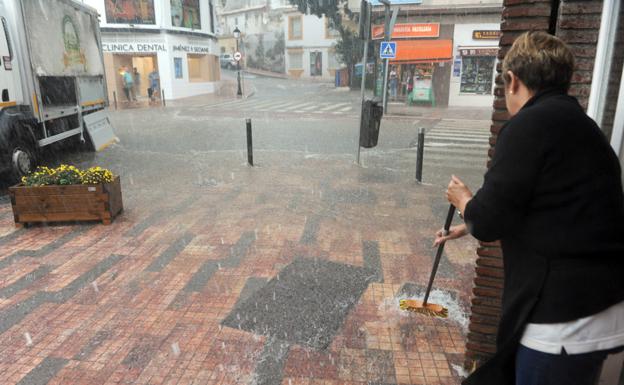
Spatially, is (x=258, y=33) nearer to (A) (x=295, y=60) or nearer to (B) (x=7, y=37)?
(A) (x=295, y=60)

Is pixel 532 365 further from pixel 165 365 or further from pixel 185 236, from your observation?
pixel 185 236

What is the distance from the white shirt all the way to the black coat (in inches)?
1.2

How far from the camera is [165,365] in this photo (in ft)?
11.0

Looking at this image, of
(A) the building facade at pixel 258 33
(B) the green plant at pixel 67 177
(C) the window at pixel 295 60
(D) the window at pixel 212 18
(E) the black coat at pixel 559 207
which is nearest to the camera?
(E) the black coat at pixel 559 207

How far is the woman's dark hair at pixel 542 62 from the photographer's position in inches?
67.6

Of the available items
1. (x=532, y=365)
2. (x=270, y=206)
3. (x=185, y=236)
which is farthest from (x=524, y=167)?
(x=270, y=206)

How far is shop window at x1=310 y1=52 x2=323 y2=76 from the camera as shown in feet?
178

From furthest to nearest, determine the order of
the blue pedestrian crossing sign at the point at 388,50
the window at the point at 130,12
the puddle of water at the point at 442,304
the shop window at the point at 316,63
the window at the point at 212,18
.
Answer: the shop window at the point at 316,63, the window at the point at 212,18, the window at the point at 130,12, the blue pedestrian crossing sign at the point at 388,50, the puddle of water at the point at 442,304

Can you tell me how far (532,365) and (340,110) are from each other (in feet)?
69.0

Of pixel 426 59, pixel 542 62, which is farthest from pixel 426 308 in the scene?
pixel 426 59

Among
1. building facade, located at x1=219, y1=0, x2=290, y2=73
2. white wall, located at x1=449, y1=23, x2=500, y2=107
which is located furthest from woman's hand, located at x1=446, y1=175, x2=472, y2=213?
building facade, located at x1=219, y1=0, x2=290, y2=73

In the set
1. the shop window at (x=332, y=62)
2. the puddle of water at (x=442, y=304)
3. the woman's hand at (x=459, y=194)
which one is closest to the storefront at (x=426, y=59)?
the puddle of water at (x=442, y=304)

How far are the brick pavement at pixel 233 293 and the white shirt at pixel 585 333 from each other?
5.41ft

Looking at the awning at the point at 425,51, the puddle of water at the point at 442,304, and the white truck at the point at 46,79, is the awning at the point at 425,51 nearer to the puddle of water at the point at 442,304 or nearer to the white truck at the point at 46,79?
the white truck at the point at 46,79
